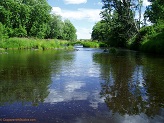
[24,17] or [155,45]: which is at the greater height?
[24,17]

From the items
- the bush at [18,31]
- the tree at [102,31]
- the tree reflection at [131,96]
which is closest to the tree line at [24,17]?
the bush at [18,31]

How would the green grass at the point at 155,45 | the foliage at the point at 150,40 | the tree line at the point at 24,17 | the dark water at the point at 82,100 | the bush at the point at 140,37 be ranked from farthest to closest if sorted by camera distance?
the tree line at the point at 24,17
the bush at the point at 140,37
the foliage at the point at 150,40
the green grass at the point at 155,45
the dark water at the point at 82,100

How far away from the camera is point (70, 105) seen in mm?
9242

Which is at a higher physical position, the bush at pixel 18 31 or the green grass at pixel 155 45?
the bush at pixel 18 31

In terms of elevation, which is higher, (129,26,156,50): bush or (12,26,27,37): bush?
(12,26,27,37): bush

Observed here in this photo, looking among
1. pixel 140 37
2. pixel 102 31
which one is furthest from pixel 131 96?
pixel 102 31

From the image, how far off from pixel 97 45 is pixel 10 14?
36243mm

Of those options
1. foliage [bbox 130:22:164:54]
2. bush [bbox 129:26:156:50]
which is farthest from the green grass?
bush [bbox 129:26:156:50]

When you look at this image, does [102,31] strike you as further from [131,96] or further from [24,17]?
[131,96]

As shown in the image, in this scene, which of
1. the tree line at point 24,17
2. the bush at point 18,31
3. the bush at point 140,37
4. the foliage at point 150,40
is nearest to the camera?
the foliage at point 150,40

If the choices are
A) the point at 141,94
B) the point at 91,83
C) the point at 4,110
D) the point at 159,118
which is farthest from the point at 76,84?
the point at 159,118

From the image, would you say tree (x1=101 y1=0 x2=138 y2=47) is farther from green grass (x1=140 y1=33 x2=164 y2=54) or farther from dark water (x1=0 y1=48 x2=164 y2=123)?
dark water (x1=0 y1=48 x2=164 y2=123)

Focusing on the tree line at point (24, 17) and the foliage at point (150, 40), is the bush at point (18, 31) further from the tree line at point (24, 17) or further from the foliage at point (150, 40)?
the foliage at point (150, 40)

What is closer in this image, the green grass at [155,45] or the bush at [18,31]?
the green grass at [155,45]
